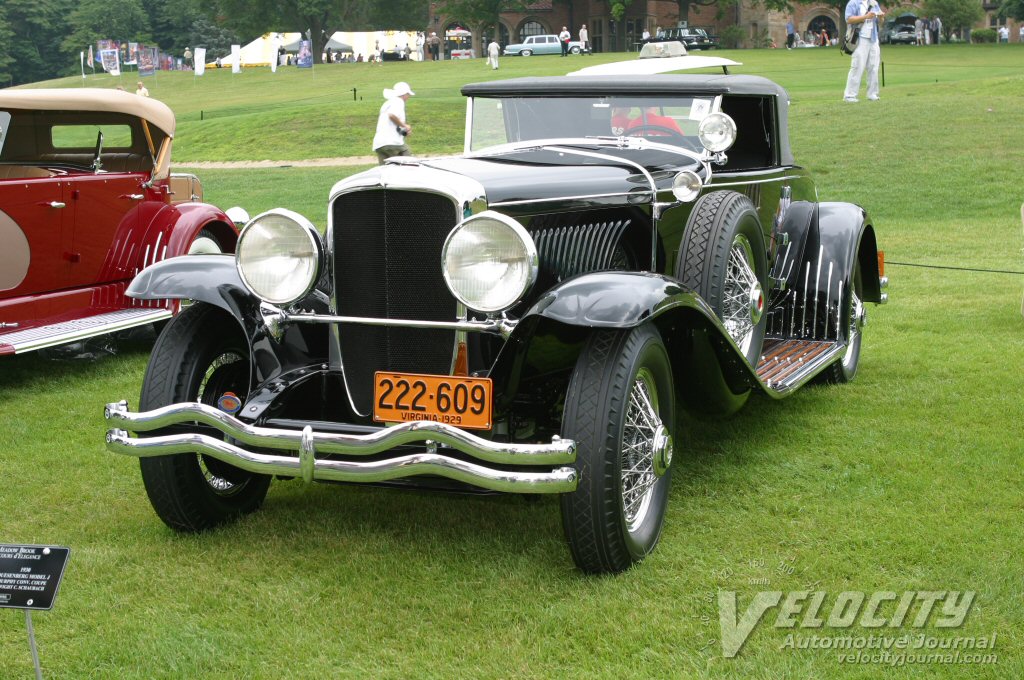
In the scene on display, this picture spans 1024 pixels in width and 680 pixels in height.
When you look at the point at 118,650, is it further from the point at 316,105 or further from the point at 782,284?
the point at 316,105

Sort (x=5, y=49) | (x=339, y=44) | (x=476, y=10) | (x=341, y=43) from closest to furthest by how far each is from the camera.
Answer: (x=476, y=10), (x=339, y=44), (x=341, y=43), (x=5, y=49)

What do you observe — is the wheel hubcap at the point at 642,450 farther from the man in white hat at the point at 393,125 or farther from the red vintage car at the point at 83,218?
the man in white hat at the point at 393,125

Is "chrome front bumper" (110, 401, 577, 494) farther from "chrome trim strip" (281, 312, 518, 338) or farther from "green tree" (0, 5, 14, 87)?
"green tree" (0, 5, 14, 87)

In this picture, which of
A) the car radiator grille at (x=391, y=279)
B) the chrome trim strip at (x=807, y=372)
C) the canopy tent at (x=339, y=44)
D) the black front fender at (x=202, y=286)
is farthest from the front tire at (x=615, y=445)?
the canopy tent at (x=339, y=44)

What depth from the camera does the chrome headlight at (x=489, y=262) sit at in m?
3.76

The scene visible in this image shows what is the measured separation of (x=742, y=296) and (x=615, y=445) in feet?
5.45

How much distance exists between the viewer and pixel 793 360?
561 centimetres

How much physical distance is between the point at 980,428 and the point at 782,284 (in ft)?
4.29

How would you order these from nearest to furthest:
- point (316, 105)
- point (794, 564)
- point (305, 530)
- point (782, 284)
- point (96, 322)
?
point (794, 564), point (305, 530), point (782, 284), point (96, 322), point (316, 105)

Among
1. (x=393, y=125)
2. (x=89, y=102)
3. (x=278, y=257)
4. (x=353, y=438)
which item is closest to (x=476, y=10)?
(x=393, y=125)

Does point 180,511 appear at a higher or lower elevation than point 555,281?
lower

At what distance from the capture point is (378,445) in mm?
3602

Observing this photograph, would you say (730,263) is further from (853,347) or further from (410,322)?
(853,347)

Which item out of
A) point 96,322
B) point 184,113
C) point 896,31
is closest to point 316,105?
point 184,113
